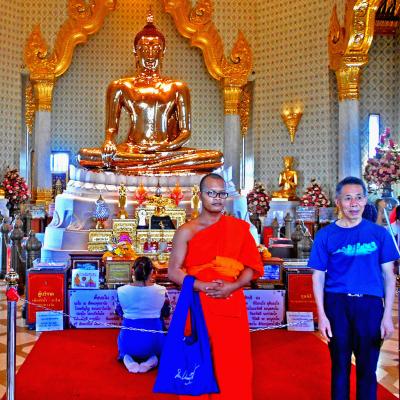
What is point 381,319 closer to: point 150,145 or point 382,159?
point 150,145

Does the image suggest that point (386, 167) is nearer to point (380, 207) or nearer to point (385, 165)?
point (385, 165)

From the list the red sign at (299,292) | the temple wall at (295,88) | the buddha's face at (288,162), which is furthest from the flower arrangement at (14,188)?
the red sign at (299,292)

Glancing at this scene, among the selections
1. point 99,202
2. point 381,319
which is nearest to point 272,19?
point 99,202

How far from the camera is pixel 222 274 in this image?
2305 millimetres

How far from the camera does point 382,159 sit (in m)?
8.16

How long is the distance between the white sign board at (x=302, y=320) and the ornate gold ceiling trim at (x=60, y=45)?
7.71 m

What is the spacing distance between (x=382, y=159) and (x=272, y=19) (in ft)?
14.6

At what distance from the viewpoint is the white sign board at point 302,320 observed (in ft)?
15.3

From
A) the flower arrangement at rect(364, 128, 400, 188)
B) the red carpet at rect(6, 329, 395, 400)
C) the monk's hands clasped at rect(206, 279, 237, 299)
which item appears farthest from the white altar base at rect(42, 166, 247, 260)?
the monk's hands clasped at rect(206, 279, 237, 299)

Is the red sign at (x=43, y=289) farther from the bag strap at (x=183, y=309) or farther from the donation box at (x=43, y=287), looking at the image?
the bag strap at (x=183, y=309)

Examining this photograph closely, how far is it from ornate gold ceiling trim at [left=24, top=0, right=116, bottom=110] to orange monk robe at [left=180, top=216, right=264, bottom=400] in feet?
30.3

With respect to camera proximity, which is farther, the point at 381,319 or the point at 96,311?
the point at 96,311

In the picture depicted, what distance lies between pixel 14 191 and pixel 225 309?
8322mm

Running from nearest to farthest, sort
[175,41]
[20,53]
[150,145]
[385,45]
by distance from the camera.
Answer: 1. [150,145]
2. [385,45]
3. [20,53]
4. [175,41]
